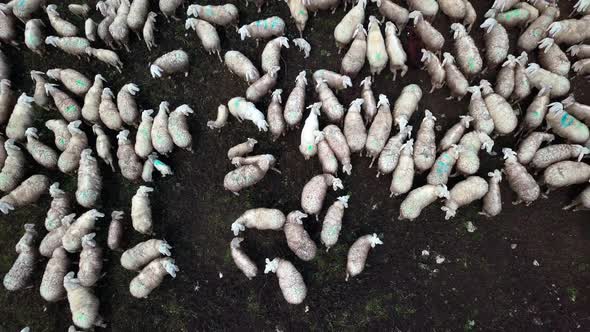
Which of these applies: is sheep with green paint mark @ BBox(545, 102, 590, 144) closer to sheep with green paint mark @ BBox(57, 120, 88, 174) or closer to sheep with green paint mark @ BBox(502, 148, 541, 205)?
sheep with green paint mark @ BBox(502, 148, 541, 205)

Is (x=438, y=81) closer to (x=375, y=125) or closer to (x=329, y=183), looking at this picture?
(x=375, y=125)

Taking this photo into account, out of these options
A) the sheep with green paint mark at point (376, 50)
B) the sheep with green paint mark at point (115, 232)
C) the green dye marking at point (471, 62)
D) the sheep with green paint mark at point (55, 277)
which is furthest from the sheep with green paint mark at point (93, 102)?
the green dye marking at point (471, 62)

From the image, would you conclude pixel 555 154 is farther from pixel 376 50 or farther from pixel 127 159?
pixel 127 159

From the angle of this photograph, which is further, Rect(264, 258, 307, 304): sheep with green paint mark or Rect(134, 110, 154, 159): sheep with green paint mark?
Rect(134, 110, 154, 159): sheep with green paint mark

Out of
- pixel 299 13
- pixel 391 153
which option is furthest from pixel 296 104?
pixel 299 13

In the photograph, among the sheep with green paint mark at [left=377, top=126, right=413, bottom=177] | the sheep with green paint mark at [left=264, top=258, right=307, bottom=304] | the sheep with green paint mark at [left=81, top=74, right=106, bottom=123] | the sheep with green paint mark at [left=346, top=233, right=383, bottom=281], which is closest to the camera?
the sheep with green paint mark at [left=264, top=258, right=307, bottom=304]

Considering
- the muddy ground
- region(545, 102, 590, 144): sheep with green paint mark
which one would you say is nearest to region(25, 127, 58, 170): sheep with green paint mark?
the muddy ground
